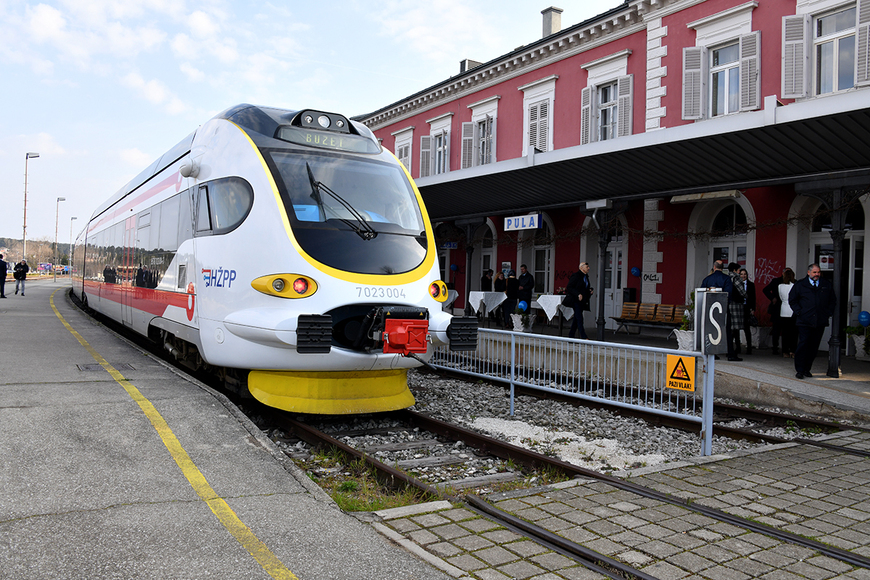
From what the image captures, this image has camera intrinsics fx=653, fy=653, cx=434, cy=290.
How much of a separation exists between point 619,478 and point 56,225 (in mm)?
74698

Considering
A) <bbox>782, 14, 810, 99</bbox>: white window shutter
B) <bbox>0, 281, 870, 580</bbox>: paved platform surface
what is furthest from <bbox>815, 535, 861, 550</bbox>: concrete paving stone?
<bbox>782, 14, 810, 99</bbox>: white window shutter

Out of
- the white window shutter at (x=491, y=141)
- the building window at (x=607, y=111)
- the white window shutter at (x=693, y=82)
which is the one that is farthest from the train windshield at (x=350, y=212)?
the white window shutter at (x=491, y=141)

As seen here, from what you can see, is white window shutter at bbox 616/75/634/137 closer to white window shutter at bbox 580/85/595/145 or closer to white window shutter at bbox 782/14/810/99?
white window shutter at bbox 580/85/595/145

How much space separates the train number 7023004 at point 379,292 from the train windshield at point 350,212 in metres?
0.18

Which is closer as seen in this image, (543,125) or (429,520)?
(429,520)

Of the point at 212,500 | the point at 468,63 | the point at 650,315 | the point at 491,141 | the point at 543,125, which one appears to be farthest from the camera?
the point at 468,63

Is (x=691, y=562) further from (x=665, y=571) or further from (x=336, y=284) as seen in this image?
(x=336, y=284)

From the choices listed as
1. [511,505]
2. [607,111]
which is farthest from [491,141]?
[511,505]

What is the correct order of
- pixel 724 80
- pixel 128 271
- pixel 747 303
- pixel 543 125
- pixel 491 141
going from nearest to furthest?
1. pixel 128 271
2. pixel 747 303
3. pixel 724 80
4. pixel 543 125
5. pixel 491 141

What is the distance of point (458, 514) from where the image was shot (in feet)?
13.3

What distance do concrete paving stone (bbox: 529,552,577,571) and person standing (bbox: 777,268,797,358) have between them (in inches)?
392

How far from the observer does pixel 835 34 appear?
1282 cm

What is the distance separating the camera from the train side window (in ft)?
23.4

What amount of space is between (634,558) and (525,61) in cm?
1895
